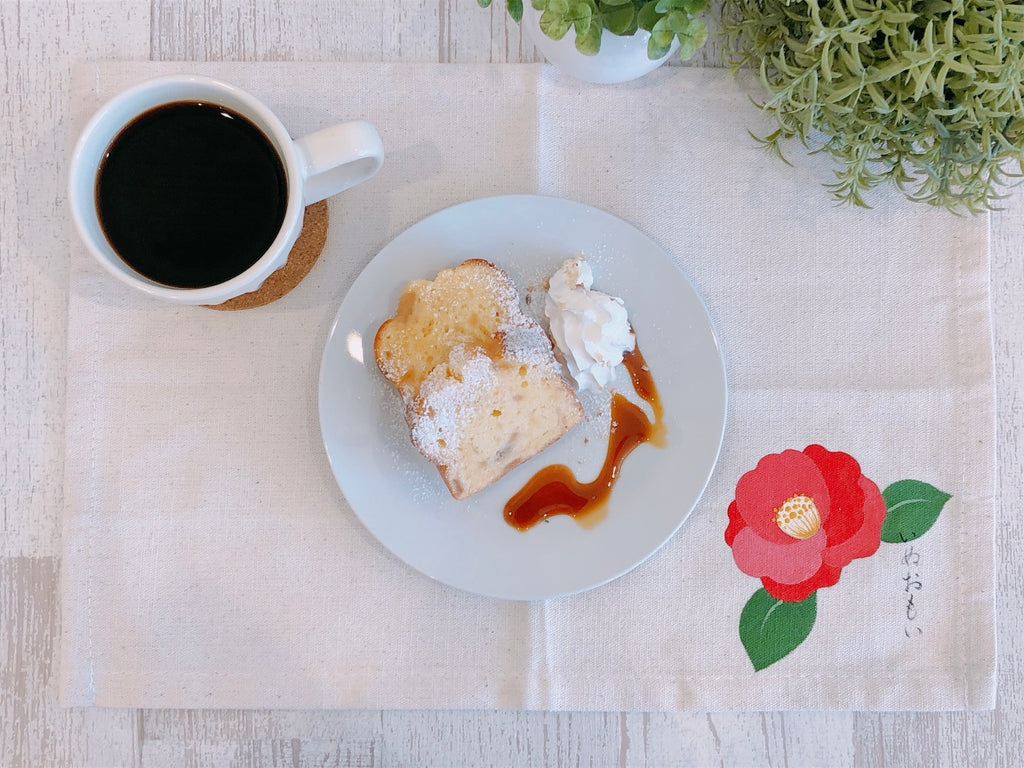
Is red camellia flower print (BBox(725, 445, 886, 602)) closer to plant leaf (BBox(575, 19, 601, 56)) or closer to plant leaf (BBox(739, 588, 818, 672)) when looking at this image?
plant leaf (BBox(739, 588, 818, 672))

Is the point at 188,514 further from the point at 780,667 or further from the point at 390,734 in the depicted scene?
the point at 780,667

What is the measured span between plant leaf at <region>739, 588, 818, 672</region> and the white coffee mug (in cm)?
63

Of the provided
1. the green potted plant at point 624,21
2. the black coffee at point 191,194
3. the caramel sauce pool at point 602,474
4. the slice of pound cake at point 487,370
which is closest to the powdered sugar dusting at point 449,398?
the slice of pound cake at point 487,370

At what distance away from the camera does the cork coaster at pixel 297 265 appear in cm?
87

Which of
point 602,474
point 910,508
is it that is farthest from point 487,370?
point 910,508

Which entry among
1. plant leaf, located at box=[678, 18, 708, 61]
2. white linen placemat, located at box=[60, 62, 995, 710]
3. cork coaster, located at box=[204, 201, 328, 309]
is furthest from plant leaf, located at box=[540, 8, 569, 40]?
cork coaster, located at box=[204, 201, 328, 309]

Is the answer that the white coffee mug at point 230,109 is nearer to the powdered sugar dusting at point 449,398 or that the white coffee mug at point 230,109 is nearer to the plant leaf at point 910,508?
the powdered sugar dusting at point 449,398

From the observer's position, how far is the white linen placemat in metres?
0.88

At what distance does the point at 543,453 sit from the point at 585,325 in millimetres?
148

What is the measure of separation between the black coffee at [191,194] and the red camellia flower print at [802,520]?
0.59m

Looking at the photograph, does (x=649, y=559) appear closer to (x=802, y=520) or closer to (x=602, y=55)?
(x=802, y=520)

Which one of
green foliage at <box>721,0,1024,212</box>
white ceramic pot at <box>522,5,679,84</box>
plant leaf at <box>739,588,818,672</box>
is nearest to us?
green foliage at <box>721,0,1024,212</box>

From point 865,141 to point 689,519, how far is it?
431mm

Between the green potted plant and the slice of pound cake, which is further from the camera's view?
the slice of pound cake
